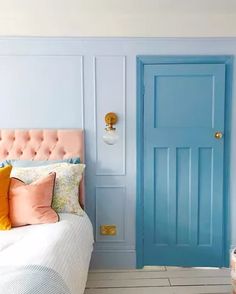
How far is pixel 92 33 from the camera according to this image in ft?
8.68

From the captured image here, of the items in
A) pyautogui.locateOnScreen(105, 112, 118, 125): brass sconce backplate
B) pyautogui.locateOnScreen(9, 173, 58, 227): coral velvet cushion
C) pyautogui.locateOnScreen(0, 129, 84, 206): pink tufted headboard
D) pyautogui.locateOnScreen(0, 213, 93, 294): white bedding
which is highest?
pyautogui.locateOnScreen(105, 112, 118, 125): brass sconce backplate

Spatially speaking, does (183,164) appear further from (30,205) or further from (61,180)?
(30,205)

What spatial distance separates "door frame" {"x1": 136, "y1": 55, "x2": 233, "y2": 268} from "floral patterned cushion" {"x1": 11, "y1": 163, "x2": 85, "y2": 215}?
2.03 feet

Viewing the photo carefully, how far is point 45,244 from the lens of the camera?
1.63 metres

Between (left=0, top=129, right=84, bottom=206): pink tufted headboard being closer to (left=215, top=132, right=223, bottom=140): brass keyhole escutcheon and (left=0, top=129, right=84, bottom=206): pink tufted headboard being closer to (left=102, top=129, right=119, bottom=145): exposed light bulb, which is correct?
(left=102, top=129, right=119, bottom=145): exposed light bulb

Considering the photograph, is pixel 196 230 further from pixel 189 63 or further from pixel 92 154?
pixel 189 63

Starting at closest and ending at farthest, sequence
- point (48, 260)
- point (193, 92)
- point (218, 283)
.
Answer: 1. point (48, 260)
2. point (218, 283)
3. point (193, 92)

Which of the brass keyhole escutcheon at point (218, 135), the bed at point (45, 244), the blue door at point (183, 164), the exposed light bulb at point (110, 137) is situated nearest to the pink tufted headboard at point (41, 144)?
the bed at point (45, 244)

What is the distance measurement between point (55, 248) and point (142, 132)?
4.61 ft

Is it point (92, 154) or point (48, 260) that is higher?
point (92, 154)

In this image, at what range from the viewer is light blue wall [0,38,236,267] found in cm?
266

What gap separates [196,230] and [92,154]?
117 cm

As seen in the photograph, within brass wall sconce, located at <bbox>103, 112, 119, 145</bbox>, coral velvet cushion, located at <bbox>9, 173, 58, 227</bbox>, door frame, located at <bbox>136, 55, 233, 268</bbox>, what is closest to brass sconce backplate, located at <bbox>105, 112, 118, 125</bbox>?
brass wall sconce, located at <bbox>103, 112, 119, 145</bbox>

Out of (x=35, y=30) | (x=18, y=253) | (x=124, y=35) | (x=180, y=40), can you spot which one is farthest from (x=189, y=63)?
(x=18, y=253)
